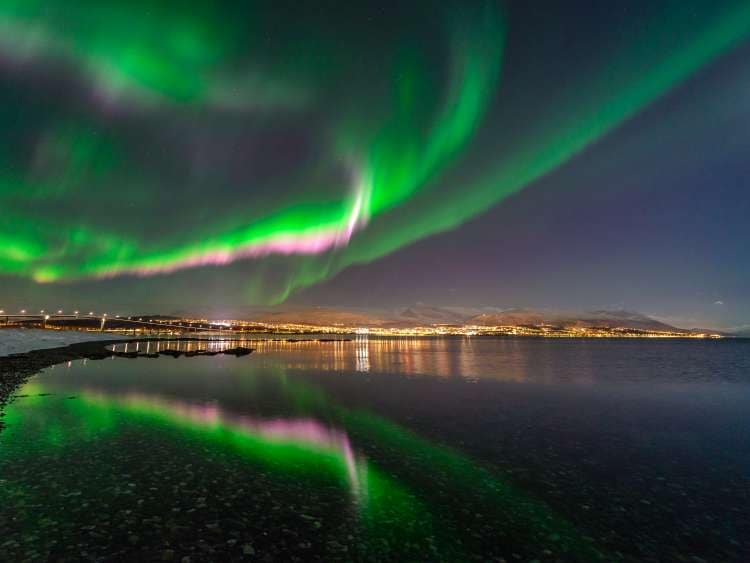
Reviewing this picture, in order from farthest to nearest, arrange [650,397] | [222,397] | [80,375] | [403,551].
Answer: [80,375] → [650,397] → [222,397] → [403,551]

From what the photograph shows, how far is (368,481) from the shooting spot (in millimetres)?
14484

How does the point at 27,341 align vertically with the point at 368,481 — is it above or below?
above

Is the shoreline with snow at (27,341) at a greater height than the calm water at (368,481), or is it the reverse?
the shoreline with snow at (27,341)

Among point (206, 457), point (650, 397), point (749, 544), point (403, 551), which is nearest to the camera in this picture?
point (403, 551)

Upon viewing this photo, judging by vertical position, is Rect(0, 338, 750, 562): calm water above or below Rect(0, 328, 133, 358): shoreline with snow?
below

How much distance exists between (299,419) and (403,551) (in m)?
16.3

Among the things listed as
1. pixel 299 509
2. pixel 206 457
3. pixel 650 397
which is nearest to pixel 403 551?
pixel 299 509

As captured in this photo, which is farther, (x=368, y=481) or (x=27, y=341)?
(x=27, y=341)

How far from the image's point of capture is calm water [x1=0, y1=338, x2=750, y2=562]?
10016mm

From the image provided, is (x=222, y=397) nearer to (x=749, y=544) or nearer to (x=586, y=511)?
(x=586, y=511)

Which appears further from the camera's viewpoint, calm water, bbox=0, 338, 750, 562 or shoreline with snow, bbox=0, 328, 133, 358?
shoreline with snow, bbox=0, 328, 133, 358

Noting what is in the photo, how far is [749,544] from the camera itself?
10.6m

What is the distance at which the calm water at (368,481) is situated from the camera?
32.9 ft

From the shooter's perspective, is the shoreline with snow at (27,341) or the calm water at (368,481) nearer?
the calm water at (368,481)
